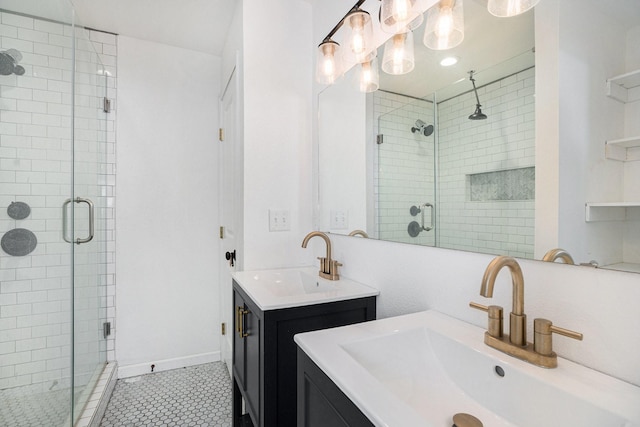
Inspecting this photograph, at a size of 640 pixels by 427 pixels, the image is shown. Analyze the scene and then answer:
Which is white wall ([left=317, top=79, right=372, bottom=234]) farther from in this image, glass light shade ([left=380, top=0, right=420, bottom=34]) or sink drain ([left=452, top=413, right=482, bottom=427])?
sink drain ([left=452, top=413, right=482, bottom=427])

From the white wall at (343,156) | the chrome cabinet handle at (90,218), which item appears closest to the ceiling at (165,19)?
the white wall at (343,156)

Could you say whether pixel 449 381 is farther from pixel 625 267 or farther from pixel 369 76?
pixel 369 76

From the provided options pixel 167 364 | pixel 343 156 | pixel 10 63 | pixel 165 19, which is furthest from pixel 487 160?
pixel 167 364

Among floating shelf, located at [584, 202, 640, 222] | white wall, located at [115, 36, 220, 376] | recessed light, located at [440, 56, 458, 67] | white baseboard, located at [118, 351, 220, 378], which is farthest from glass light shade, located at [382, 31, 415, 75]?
white baseboard, located at [118, 351, 220, 378]

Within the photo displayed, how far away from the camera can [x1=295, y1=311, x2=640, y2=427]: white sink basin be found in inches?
22.0

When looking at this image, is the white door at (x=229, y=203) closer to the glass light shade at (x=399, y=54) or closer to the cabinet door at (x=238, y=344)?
the cabinet door at (x=238, y=344)

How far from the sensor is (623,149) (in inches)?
24.2

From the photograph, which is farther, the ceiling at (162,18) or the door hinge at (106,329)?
the door hinge at (106,329)

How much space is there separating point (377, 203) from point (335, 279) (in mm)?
438

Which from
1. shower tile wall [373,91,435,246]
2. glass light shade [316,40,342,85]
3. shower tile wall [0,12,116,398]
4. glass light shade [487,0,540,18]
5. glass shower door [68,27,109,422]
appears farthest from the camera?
glass shower door [68,27,109,422]

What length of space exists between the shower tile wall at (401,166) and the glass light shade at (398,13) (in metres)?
0.26

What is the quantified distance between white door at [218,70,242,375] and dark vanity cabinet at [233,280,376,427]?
0.77m

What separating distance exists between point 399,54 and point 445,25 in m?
0.23

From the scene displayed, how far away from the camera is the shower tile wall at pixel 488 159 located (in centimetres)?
80
